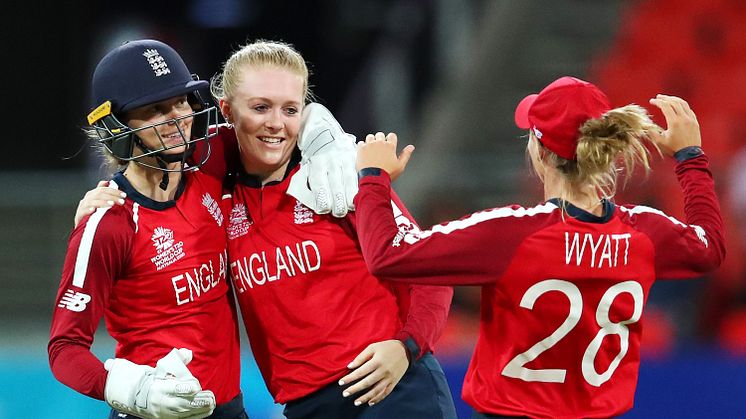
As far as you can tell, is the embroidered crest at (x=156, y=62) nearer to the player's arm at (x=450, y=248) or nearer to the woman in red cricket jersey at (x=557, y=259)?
the woman in red cricket jersey at (x=557, y=259)

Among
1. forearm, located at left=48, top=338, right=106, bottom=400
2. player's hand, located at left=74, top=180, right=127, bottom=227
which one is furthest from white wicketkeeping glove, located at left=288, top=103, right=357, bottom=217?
forearm, located at left=48, top=338, right=106, bottom=400

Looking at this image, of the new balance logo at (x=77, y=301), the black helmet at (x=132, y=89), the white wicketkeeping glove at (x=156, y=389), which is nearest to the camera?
the white wicketkeeping glove at (x=156, y=389)

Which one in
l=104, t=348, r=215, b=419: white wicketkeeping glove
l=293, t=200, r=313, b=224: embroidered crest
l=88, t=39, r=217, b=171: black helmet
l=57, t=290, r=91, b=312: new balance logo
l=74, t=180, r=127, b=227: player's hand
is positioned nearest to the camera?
l=104, t=348, r=215, b=419: white wicketkeeping glove

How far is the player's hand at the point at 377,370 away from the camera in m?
3.28

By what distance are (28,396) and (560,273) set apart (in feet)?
13.5

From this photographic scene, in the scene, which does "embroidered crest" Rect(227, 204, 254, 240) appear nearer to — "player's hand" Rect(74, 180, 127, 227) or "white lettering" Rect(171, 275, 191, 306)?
"white lettering" Rect(171, 275, 191, 306)

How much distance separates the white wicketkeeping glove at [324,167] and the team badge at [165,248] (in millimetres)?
395

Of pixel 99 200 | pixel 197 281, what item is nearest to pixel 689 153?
Result: pixel 197 281

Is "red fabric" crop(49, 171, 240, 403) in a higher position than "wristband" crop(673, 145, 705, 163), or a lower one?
lower

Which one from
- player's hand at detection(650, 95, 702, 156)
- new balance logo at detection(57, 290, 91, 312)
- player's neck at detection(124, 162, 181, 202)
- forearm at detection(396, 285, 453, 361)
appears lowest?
forearm at detection(396, 285, 453, 361)

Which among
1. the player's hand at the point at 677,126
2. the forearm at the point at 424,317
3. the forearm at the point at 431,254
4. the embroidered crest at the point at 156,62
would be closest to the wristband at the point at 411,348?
the forearm at the point at 424,317

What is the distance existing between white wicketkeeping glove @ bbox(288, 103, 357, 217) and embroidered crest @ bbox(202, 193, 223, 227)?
235mm

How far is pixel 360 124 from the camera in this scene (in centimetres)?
886

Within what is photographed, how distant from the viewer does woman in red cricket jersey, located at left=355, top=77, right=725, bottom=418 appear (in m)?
3.01
